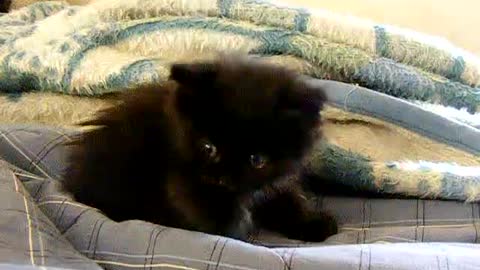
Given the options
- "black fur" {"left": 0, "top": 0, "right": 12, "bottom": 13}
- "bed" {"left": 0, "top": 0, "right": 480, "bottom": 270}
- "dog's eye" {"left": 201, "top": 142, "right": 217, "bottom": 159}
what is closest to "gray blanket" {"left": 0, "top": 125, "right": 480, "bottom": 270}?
"bed" {"left": 0, "top": 0, "right": 480, "bottom": 270}

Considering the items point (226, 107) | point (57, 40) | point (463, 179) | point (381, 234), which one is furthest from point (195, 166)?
point (57, 40)

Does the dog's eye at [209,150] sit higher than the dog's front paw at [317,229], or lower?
higher

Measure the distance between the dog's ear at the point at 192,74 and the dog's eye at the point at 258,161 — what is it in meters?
0.11

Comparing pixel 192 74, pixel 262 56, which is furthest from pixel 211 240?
pixel 262 56

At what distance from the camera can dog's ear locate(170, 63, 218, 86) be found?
1.12 metres

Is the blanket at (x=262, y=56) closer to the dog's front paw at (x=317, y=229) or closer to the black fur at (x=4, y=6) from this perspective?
the dog's front paw at (x=317, y=229)

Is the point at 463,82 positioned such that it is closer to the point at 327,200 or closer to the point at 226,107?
the point at 327,200

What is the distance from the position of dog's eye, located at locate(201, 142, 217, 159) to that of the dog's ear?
8cm

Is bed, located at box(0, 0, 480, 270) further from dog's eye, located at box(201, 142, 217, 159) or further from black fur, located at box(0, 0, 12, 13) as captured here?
black fur, located at box(0, 0, 12, 13)

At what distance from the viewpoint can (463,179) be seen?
1311 mm

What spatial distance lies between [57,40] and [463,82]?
72 centimetres

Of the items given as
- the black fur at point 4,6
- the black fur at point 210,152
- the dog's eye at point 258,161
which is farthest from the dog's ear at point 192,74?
the black fur at point 4,6

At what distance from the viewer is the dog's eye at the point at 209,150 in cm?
111

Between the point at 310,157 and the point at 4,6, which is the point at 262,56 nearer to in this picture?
the point at 310,157
